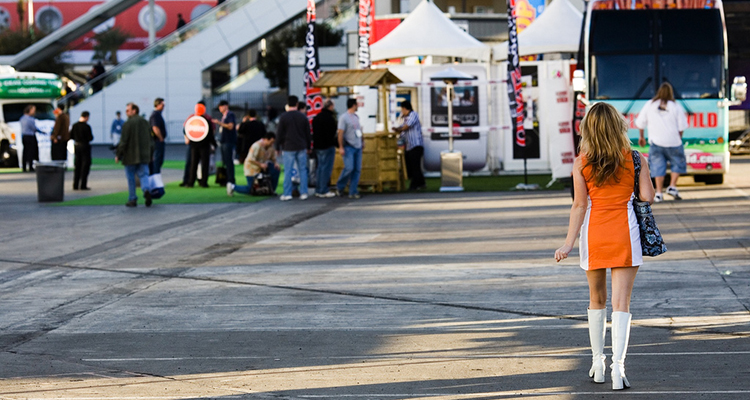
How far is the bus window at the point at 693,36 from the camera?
19141 mm

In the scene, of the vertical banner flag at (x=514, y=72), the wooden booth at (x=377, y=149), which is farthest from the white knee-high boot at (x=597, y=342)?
the vertical banner flag at (x=514, y=72)

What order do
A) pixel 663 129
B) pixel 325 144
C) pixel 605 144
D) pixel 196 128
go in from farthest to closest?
pixel 196 128 → pixel 325 144 → pixel 663 129 → pixel 605 144

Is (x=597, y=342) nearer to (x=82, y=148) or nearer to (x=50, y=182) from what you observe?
(x=50, y=182)

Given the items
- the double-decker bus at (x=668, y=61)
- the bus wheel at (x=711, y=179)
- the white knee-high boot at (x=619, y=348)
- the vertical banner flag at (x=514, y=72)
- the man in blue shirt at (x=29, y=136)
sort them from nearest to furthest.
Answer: the white knee-high boot at (x=619, y=348) → the double-decker bus at (x=668, y=61) → the bus wheel at (x=711, y=179) → the vertical banner flag at (x=514, y=72) → the man in blue shirt at (x=29, y=136)

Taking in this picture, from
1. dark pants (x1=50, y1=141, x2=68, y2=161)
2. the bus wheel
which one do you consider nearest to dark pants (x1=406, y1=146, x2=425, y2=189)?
the bus wheel

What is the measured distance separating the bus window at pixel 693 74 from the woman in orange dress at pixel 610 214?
13.9 m

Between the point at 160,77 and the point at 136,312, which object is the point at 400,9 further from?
the point at 136,312

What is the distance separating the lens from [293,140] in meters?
19.3

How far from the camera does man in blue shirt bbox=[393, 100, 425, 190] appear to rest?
847 inches

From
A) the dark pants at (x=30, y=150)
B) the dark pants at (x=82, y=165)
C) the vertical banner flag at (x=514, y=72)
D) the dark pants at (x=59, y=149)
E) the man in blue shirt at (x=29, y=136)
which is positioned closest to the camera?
the vertical banner flag at (x=514, y=72)

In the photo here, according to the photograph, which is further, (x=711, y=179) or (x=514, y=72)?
(x=514, y=72)

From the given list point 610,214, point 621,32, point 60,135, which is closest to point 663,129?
point 621,32

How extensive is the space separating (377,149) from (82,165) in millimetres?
6958

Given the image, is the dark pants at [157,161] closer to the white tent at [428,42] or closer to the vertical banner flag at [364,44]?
the vertical banner flag at [364,44]
